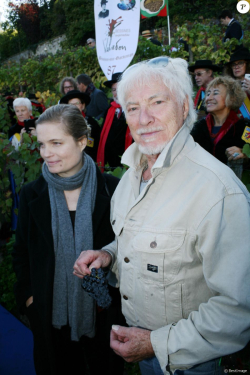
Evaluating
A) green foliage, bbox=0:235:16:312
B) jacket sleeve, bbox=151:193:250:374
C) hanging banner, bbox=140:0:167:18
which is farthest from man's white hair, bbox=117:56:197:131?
hanging banner, bbox=140:0:167:18

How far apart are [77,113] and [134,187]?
817mm

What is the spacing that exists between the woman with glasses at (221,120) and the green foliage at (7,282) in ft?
7.90

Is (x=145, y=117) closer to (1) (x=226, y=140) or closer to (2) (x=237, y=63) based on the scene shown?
(1) (x=226, y=140)

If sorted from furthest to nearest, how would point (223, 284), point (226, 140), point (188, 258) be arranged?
point (226, 140) → point (188, 258) → point (223, 284)

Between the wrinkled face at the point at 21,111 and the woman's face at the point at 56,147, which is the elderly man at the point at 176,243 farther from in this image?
the wrinkled face at the point at 21,111

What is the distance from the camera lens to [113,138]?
13.9 ft

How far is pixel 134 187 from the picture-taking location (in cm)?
150

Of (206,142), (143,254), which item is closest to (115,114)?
(206,142)

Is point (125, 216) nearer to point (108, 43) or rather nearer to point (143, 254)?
point (143, 254)

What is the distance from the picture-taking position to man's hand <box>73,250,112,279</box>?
5.05 ft

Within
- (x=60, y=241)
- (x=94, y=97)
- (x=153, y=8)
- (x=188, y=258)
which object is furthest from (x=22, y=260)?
(x=153, y=8)

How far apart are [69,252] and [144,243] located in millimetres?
782

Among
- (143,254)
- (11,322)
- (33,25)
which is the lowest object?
(11,322)

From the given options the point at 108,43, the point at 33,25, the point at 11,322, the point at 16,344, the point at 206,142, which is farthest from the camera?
the point at 33,25
